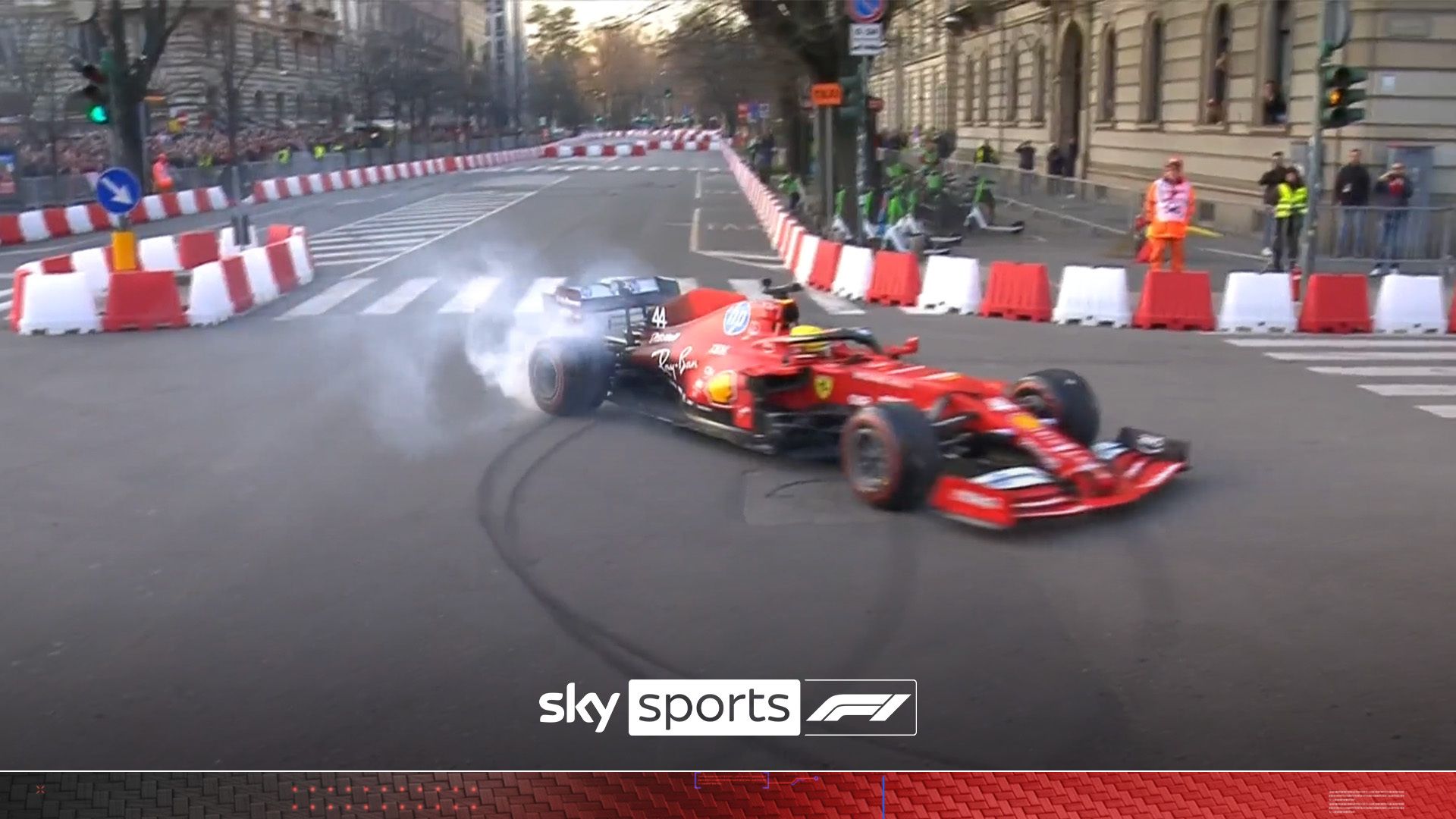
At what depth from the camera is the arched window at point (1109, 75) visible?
29.9 ft

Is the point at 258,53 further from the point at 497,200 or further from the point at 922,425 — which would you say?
the point at 497,200

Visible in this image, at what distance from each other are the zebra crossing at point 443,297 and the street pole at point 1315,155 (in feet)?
16.4

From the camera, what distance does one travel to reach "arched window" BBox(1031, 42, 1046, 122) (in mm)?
13117

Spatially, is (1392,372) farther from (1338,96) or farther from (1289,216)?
(1289,216)

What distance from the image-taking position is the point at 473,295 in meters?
15.8

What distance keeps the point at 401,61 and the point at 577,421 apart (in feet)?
11.7

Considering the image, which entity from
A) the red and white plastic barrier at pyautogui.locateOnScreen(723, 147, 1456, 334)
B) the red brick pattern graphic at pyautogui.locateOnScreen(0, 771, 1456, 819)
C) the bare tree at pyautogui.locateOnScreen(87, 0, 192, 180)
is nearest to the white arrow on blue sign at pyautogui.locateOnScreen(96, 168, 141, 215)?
the bare tree at pyautogui.locateOnScreen(87, 0, 192, 180)

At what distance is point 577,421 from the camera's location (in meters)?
8.53

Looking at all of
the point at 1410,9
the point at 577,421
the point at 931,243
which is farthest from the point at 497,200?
the point at 577,421

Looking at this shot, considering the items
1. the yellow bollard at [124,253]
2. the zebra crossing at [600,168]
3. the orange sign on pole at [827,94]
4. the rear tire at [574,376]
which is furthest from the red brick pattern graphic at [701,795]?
the zebra crossing at [600,168]

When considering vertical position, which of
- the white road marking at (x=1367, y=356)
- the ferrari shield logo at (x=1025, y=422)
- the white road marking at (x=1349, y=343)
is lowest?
the white road marking at (x=1349, y=343)

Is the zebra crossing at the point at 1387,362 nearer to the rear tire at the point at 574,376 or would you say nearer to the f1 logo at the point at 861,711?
the rear tire at the point at 574,376

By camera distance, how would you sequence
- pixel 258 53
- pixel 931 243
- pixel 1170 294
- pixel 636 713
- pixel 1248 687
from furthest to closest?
pixel 931 243, pixel 1170 294, pixel 258 53, pixel 1248 687, pixel 636 713

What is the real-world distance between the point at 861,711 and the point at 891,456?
3.53 metres
